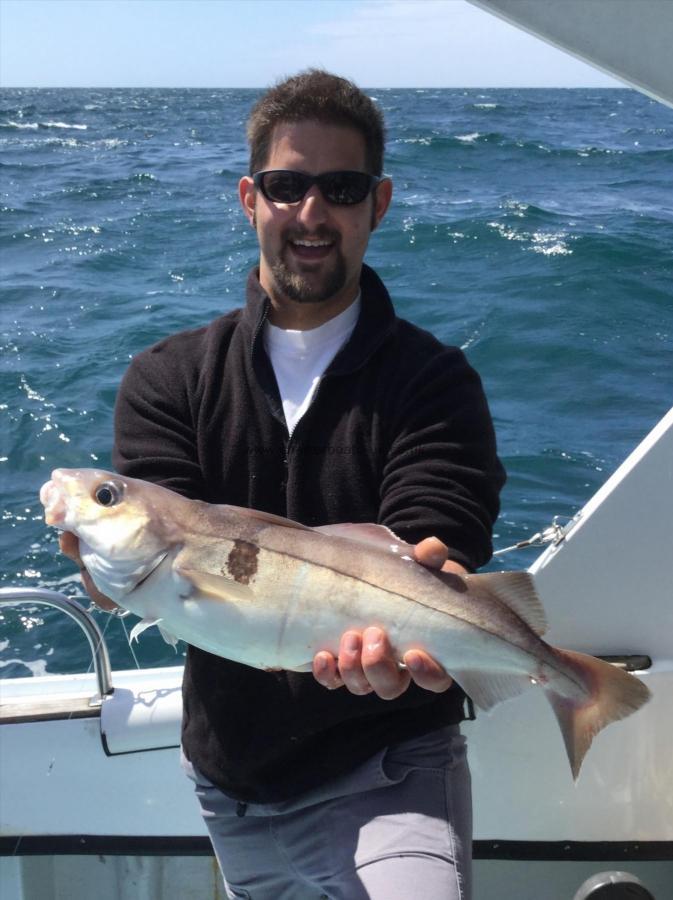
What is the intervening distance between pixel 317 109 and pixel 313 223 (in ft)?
1.08

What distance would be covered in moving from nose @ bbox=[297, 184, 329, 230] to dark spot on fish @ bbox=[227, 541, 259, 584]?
95 cm

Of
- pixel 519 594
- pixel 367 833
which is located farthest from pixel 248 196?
pixel 367 833

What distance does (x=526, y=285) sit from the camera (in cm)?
1353

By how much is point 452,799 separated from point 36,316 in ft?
37.7

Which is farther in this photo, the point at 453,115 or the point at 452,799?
the point at 453,115

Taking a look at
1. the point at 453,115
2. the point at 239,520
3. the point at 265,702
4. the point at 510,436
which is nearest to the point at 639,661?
the point at 265,702

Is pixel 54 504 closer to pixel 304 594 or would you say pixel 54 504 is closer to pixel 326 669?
pixel 304 594

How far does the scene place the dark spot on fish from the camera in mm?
2193

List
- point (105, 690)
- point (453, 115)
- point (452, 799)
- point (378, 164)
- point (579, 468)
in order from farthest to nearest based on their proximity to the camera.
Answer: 1. point (453, 115)
2. point (579, 468)
3. point (105, 690)
4. point (378, 164)
5. point (452, 799)

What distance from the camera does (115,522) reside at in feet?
7.41

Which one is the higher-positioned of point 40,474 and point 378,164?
point 378,164

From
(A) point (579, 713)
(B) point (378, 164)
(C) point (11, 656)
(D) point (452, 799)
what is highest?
(B) point (378, 164)

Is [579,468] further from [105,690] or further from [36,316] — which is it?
[36,316]

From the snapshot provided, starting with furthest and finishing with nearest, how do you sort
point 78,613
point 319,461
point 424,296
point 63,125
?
point 63,125, point 424,296, point 78,613, point 319,461
